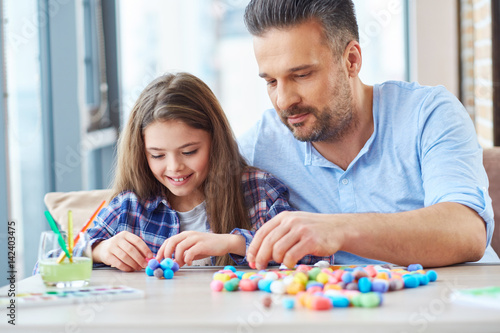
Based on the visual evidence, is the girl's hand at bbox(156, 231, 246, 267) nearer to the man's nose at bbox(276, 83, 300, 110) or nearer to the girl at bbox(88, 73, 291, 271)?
the girl at bbox(88, 73, 291, 271)

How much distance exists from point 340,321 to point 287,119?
0.85 meters

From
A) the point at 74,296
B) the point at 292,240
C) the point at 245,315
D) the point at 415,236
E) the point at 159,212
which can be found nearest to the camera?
the point at 245,315

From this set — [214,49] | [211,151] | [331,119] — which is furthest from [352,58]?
[214,49]

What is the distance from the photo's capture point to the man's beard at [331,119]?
5.18 feet

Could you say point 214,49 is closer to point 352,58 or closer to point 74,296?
point 352,58

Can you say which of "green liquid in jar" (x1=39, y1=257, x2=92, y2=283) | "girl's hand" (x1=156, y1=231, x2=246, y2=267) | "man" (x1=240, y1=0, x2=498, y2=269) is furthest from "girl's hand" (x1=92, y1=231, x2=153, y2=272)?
"man" (x1=240, y1=0, x2=498, y2=269)

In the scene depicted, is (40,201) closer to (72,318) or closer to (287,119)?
(287,119)

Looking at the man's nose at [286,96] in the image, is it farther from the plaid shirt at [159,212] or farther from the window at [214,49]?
the window at [214,49]

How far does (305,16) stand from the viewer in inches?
61.1

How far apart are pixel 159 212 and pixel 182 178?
5.2 inches

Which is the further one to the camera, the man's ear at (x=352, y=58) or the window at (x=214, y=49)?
the window at (x=214, y=49)

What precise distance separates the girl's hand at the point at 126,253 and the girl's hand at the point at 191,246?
3 centimetres

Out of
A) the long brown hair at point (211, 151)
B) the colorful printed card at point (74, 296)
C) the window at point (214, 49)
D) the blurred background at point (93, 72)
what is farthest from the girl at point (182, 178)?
the window at point (214, 49)

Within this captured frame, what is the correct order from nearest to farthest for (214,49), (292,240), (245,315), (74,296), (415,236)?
(245,315), (74,296), (292,240), (415,236), (214,49)
